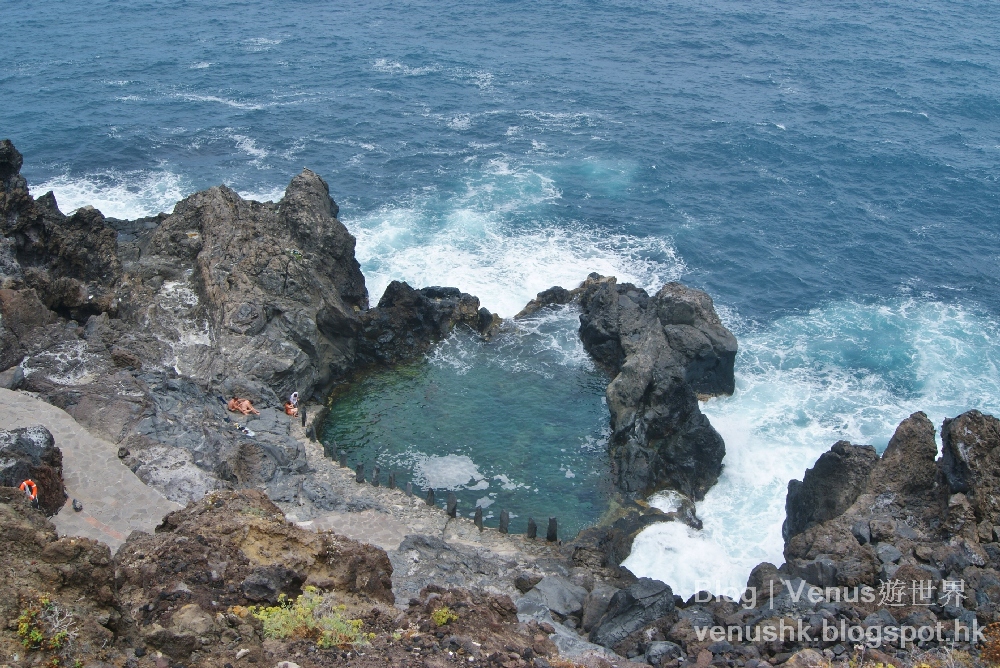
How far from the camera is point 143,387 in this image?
124ft

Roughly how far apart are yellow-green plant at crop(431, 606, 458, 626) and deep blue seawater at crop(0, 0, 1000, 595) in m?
17.0

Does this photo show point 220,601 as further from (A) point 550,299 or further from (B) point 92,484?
(A) point 550,299

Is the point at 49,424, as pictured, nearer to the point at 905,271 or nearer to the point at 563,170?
the point at 563,170

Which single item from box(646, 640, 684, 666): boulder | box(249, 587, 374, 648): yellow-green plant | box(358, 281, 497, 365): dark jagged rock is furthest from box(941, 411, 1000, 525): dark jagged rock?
box(358, 281, 497, 365): dark jagged rock

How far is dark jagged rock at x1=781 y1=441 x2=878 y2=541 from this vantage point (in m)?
35.1

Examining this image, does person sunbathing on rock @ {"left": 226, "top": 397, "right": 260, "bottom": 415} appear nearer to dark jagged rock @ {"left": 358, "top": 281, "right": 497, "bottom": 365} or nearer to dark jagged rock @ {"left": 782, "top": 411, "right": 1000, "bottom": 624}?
dark jagged rock @ {"left": 358, "top": 281, "right": 497, "bottom": 365}

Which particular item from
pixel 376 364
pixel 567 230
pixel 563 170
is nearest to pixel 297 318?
pixel 376 364

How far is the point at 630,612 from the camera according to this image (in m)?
29.3

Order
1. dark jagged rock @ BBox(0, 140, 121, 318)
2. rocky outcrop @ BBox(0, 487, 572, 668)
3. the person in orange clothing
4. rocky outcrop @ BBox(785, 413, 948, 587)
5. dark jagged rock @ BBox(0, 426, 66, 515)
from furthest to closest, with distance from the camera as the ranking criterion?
1. dark jagged rock @ BBox(0, 140, 121, 318)
2. dark jagged rock @ BBox(0, 426, 66, 515)
3. rocky outcrop @ BBox(785, 413, 948, 587)
4. the person in orange clothing
5. rocky outcrop @ BBox(0, 487, 572, 668)

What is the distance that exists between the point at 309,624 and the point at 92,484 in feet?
47.9

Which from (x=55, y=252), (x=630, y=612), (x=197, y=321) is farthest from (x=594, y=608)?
(x=55, y=252)

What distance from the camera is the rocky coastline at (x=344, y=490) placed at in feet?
69.2

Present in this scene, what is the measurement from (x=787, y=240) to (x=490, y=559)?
41.7 m

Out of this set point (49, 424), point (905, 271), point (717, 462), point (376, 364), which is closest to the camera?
point (49, 424)
